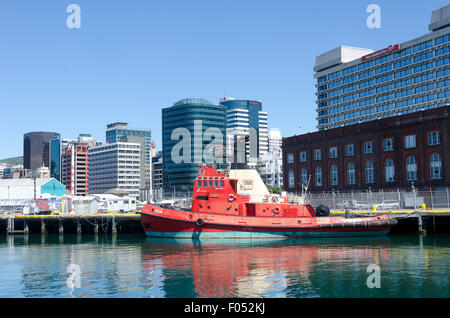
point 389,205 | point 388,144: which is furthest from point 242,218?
point 388,144

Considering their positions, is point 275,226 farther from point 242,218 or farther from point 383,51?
point 383,51

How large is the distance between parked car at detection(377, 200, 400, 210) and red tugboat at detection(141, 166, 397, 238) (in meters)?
13.9

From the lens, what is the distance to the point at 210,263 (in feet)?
114

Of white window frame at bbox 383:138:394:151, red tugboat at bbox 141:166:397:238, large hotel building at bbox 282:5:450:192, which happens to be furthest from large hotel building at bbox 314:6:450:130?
red tugboat at bbox 141:166:397:238

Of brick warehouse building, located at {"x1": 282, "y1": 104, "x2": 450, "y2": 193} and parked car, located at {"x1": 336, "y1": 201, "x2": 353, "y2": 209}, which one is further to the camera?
brick warehouse building, located at {"x1": 282, "y1": 104, "x2": 450, "y2": 193}

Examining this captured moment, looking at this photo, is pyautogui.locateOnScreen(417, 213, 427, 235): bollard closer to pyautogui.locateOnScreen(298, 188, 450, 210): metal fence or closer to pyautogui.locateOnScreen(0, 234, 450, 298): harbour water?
pyautogui.locateOnScreen(298, 188, 450, 210): metal fence

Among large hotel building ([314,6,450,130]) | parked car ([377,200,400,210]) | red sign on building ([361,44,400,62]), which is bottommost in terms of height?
parked car ([377,200,400,210])

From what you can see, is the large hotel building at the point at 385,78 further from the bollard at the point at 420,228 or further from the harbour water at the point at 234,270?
the harbour water at the point at 234,270

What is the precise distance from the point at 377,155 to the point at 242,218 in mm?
38648

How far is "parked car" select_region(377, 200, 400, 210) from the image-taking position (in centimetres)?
6514

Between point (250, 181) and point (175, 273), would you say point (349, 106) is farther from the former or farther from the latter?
point (175, 273)

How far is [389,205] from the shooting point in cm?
6556

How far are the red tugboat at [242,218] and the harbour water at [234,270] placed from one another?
10.5 feet

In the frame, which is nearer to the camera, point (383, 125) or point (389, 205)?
point (389, 205)
